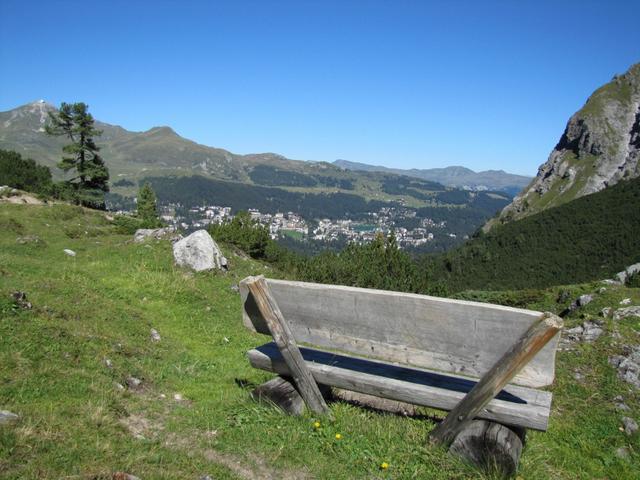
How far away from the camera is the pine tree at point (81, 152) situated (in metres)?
45.7

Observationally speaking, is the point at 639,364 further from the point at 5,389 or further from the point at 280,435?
the point at 5,389

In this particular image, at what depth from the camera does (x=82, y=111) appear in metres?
46.0

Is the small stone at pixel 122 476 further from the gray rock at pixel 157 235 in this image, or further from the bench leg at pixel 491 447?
the gray rock at pixel 157 235

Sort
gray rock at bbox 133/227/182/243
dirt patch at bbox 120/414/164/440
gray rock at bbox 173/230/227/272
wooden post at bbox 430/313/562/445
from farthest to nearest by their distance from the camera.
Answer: gray rock at bbox 133/227/182/243 < gray rock at bbox 173/230/227/272 < dirt patch at bbox 120/414/164/440 < wooden post at bbox 430/313/562/445

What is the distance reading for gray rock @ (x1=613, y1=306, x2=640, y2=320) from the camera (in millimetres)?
12088

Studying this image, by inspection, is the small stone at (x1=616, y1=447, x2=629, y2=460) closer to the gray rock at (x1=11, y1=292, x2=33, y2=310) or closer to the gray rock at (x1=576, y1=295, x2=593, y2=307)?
the gray rock at (x1=11, y1=292, x2=33, y2=310)

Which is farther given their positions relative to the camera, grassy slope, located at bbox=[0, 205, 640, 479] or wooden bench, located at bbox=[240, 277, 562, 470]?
grassy slope, located at bbox=[0, 205, 640, 479]

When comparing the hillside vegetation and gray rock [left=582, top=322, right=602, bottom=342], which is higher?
gray rock [left=582, top=322, right=602, bottom=342]

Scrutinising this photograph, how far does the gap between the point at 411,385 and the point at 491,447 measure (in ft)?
3.04

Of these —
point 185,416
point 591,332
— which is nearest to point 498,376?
point 185,416

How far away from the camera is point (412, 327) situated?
14.2 feet

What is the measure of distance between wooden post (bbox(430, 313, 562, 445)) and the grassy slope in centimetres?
36

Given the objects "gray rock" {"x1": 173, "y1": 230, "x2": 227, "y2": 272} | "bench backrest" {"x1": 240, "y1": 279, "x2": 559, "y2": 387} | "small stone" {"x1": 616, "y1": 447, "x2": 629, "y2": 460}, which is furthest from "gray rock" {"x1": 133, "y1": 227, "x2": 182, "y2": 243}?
"small stone" {"x1": 616, "y1": 447, "x2": 629, "y2": 460}

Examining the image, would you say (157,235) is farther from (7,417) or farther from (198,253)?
(7,417)
